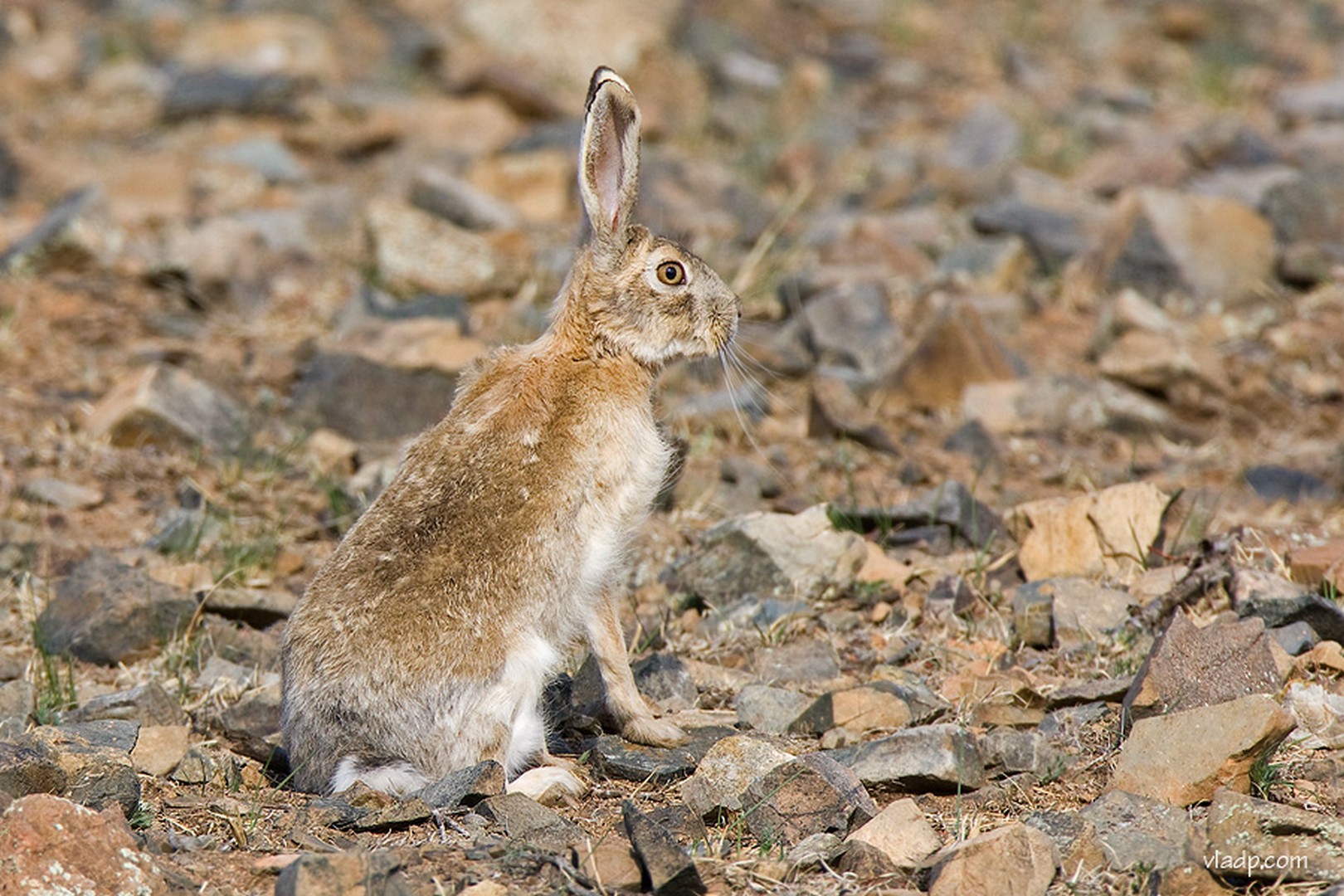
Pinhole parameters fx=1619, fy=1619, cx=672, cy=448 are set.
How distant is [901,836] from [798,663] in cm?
173

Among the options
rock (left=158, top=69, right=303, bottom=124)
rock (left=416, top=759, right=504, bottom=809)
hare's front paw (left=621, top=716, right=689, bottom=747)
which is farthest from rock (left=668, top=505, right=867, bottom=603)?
rock (left=158, top=69, right=303, bottom=124)

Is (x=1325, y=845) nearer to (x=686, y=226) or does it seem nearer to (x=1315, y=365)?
(x=1315, y=365)

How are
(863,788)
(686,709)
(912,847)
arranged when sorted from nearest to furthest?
(912,847) → (863,788) → (686,709)

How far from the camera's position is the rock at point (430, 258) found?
33.7 ft

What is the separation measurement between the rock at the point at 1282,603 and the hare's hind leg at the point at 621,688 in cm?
222

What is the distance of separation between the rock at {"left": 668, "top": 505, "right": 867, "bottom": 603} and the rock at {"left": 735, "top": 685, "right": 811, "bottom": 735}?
95cm

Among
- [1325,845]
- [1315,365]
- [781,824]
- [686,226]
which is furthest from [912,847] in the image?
[686,226]

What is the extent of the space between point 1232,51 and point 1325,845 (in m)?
13.0

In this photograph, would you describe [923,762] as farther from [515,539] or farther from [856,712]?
[515,539]

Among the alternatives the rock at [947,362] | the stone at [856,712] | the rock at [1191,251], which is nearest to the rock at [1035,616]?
the stone at [856,712]

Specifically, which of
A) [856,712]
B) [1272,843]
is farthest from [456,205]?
[1272,843]

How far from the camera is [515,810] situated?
193 inches

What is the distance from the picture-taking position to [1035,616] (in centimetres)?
646

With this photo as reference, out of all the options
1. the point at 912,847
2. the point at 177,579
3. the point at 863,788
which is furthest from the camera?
the point at 177,579
